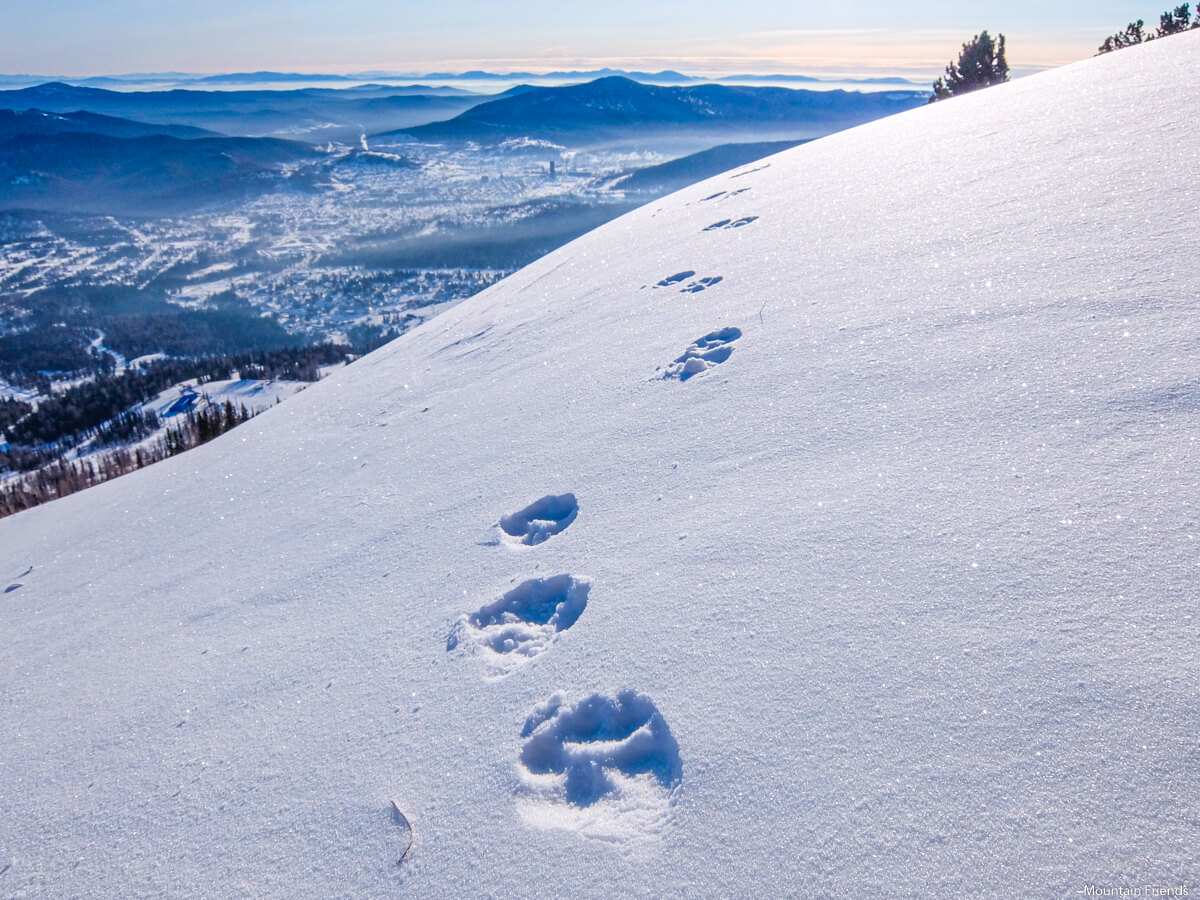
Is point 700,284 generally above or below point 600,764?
above

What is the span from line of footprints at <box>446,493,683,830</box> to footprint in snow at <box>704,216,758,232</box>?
14.8ft

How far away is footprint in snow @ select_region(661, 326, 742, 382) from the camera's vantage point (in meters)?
3.36

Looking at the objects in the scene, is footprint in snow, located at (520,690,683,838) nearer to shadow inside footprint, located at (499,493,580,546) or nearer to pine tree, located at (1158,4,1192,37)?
shadow inside footprint, located at (499,493,580,546)

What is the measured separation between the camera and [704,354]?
348 centimetres

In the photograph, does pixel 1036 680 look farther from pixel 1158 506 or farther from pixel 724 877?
pixel 724 877

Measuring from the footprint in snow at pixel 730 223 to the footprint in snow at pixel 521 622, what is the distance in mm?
4467

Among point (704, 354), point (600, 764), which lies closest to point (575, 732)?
point (600, 764)

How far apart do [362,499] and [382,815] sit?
6.43 ft

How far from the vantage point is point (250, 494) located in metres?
Result: 3.94

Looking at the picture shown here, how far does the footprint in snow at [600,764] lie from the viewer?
1.44m

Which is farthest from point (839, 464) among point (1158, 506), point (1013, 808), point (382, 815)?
point (382, 815)

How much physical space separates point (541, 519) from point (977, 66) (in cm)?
2173

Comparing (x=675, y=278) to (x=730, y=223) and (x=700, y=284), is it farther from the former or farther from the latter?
(x=730, y=223)

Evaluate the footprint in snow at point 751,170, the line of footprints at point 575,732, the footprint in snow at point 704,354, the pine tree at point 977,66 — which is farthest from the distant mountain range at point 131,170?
the line of footprints at point 575,732
